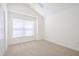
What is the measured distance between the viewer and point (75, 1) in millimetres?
1823

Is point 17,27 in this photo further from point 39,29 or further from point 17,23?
point 39,29

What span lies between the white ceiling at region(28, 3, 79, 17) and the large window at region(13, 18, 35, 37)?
0.28 meters

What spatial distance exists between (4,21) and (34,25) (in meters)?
0.57

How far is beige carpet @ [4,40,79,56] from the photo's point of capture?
1.85 meters

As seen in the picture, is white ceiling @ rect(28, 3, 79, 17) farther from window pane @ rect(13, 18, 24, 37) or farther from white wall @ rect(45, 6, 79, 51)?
window pane @ rect(13, 18, 24, 37)

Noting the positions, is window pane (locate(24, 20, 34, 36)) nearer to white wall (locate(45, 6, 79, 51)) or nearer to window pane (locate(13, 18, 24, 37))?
window pane (locate(13, 18, 24, 37))

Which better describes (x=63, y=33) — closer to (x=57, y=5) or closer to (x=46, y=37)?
(x=46, y=37)

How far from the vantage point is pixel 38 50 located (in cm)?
189

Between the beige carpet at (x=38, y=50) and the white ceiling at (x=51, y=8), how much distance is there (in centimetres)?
57

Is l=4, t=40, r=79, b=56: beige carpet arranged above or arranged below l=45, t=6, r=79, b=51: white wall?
below

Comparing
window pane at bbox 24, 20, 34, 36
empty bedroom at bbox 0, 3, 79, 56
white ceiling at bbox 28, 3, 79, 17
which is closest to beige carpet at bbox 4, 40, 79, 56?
empty bedroom at bbox 0, 3, 79, 56

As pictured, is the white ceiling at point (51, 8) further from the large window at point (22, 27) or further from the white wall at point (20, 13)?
the large window at point (22, 27)

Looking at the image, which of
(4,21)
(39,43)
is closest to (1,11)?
(4,21)

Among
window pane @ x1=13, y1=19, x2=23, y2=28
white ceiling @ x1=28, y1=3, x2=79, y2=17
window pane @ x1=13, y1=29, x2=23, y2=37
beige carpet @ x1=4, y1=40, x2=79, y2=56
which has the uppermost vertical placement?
white ceiling @ x1=28, y1=3, x2=79, y2=17
